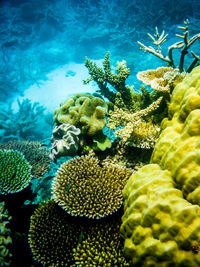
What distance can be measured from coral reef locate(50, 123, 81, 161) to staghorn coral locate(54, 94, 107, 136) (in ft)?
0.65

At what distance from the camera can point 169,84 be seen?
9.43 feet

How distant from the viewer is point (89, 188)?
248 cm

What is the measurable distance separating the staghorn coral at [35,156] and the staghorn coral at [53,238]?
212 centimetres

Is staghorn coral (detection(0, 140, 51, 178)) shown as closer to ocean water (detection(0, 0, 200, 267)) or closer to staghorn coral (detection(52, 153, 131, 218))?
staghorn coral (detection(52, 153, 131, 218))

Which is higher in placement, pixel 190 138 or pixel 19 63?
pixel 190 138

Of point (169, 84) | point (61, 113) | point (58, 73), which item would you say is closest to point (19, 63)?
point (58, 73)

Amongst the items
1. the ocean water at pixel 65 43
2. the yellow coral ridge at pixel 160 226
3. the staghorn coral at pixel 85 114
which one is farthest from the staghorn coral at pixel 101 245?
the ocean water at pixel 65 43

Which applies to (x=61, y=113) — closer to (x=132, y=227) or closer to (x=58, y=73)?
(x=132, y=227)

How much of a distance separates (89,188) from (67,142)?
4.04 feet

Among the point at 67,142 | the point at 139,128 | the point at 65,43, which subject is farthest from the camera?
the point at 65,43

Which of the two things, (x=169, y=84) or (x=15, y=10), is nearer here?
(x=169, y=84)

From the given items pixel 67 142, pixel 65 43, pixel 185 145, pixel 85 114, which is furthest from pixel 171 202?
pixel 65 43

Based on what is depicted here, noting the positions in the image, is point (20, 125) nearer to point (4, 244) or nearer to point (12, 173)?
point (12, 173)

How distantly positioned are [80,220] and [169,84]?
294cm
